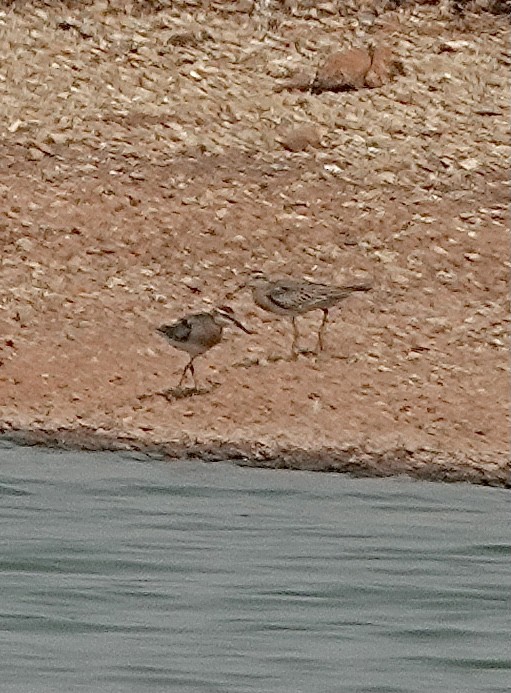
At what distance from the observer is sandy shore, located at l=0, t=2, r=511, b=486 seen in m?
10.3

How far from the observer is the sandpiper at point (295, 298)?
11094mm

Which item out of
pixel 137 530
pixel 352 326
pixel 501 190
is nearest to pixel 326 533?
pixel 137 530

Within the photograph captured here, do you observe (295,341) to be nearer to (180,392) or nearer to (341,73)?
(180,392)

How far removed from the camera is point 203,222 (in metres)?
12.9

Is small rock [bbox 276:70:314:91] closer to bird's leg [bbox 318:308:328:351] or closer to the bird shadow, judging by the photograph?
bird's leg [bbox 318:308:328:351]

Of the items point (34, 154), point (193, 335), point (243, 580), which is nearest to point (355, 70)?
point (34, 154)

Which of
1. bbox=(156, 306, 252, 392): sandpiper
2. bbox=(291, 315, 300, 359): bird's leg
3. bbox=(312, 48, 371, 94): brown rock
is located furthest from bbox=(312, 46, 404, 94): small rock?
bbox=(156, 306, 252, 392): sandpiper

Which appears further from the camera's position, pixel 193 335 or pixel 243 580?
Result: pixel 193 335

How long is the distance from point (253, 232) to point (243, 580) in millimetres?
4994

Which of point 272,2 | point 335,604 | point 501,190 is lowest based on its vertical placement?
point 335,604

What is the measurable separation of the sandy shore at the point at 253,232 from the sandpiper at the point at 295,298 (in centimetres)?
16

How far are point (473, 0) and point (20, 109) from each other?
341 cm

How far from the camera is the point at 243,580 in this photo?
7.96 meters

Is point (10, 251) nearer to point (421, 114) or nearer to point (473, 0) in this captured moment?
point (421, 114)
